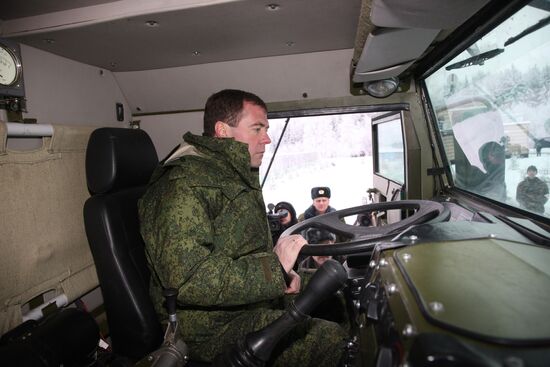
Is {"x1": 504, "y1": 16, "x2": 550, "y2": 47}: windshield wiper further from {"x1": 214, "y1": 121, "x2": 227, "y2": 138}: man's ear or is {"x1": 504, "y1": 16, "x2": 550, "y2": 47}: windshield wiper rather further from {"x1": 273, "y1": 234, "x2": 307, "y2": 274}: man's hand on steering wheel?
{"x1": 214, "y1": 121, "x2": 227, "y2": 138}: man's ear

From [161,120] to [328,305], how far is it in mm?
2220

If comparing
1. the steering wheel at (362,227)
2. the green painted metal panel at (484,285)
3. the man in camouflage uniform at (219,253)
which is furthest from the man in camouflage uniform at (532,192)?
the man in camouflage uniform at (219,253)

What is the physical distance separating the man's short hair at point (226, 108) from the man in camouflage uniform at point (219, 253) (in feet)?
0.07

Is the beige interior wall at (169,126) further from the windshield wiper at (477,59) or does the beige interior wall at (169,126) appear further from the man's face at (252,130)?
the windshield wiper at (477,59)

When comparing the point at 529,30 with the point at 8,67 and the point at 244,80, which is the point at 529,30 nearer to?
the point at 244,80

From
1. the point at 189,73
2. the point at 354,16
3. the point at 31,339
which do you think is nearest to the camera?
the point at 31,339

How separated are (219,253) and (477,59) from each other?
1653 mm

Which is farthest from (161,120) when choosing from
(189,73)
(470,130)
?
(470,130)

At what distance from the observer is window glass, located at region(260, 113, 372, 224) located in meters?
6.36

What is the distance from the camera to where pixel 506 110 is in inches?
67.7

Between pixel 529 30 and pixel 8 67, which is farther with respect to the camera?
pixel 8 67

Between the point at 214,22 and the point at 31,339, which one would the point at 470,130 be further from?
the point at 31,339

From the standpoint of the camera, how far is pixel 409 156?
275 cm

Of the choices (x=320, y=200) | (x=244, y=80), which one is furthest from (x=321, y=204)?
(x=244, y=80)
